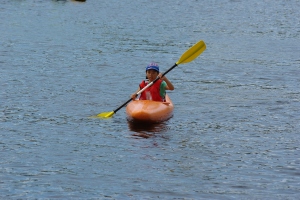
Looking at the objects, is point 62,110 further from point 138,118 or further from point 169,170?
point 169,170

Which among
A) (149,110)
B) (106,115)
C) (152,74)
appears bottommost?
(106,115)

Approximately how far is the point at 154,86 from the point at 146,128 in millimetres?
1112

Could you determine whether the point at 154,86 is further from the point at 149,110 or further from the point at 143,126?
the point at 143,126

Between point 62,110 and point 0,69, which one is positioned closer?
point 62,110

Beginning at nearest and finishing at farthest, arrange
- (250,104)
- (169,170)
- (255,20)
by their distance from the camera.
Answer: (169,170) → (250,104) → (255,20)

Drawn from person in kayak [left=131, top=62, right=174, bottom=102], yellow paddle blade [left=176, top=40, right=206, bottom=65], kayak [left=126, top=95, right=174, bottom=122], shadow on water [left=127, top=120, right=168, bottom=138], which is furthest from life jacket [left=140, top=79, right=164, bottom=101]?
yellow paddle blade [left=176, top=40, right=206, bottom=65]

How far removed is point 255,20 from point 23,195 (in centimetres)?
2708

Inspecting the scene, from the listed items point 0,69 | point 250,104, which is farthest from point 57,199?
point 0,69

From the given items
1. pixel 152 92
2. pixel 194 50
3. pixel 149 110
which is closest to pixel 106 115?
pixel 152 92

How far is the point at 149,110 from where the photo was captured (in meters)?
13.1

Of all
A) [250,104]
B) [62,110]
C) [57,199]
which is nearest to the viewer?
[57,199]

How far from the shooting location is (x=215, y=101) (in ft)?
51.6

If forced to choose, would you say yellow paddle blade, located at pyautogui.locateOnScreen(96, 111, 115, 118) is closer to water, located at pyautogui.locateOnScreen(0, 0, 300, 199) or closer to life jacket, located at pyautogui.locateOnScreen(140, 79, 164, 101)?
water, located at pyautogui.locateOnScreen(0, 0, 300, 199)

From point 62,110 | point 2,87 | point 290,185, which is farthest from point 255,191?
point 2,87
